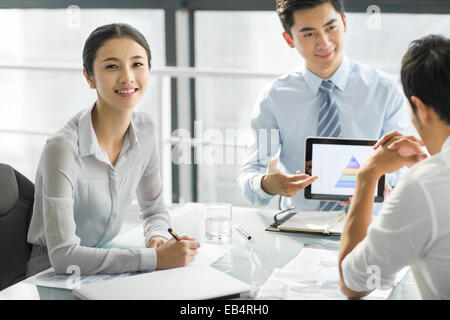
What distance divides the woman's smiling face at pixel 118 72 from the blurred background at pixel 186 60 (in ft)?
6.33

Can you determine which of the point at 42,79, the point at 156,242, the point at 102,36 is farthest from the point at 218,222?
the point at 42,79

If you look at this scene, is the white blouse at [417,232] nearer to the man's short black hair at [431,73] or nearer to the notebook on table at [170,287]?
the man's short black hair at [431,73]

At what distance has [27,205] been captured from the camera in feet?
4.88

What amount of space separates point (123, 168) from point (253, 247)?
1.25 feet

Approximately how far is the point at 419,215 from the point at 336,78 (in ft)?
3.19

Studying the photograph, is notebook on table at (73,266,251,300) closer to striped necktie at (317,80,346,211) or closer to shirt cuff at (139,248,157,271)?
shirt cuff at (139,248,157,271)

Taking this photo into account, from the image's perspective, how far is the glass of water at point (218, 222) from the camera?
4.73ft

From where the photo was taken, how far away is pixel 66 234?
4.05 feet

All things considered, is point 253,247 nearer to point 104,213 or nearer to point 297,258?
point 297,258

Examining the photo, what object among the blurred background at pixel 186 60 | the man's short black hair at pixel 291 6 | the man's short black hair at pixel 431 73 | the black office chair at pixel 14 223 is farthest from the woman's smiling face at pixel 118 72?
the blurred background at pixel 186 60

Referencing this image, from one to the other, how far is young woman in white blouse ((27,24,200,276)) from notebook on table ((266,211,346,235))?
0.29 meters

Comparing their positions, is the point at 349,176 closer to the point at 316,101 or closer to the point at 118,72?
the point at 316,101

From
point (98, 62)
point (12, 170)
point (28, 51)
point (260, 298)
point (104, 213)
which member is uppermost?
point (28, 51)

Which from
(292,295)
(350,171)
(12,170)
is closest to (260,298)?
(292,295)
